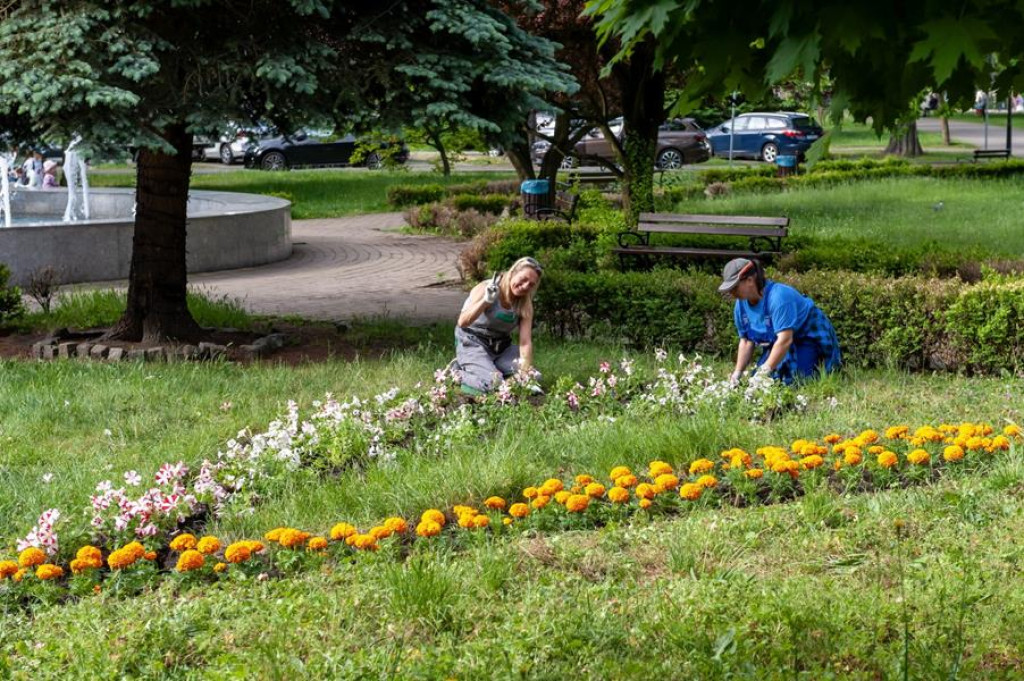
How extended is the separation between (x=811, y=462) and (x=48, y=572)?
122 inches

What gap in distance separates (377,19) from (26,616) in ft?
19.3

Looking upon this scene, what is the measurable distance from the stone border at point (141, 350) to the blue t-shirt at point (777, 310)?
386 cm

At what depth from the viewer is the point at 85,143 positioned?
8.57 m

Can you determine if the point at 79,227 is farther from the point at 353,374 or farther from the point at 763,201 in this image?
the point at 763,201

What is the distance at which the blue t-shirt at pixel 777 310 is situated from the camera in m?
7.96

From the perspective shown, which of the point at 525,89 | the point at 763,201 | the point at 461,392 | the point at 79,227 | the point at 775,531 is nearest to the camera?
the point at 775,531

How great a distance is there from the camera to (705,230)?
14.1 meters

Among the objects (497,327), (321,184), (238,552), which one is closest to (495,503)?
(238,552)

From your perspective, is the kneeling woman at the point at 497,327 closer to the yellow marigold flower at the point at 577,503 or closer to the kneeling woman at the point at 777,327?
the kneeling woman at the point at 777,327

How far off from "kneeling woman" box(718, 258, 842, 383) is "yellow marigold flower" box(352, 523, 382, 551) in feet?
11.6

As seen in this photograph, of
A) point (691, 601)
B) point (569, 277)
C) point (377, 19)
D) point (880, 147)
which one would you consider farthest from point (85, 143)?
point (880, 147)

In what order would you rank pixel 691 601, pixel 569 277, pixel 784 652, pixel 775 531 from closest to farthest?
pixel 784 652
pixel 691 601
pixel 775 531
pixel 569 277

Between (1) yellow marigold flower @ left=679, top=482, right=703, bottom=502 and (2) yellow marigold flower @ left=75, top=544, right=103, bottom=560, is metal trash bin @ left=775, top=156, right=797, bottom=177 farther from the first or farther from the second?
(2) yellow marigold flower @ left=75, top=544, right=103, bottom=560

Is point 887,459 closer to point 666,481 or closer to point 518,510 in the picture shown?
point 666,481
